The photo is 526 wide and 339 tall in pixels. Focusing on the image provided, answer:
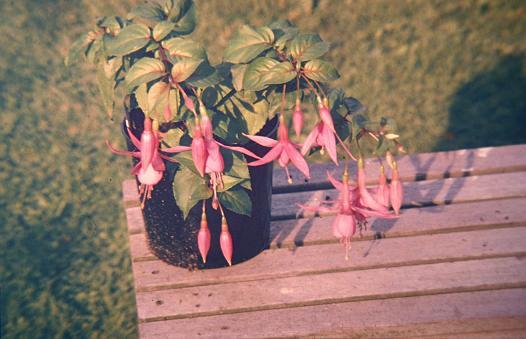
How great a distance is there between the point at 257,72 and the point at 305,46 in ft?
0.48

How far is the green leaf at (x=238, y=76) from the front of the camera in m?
1.58

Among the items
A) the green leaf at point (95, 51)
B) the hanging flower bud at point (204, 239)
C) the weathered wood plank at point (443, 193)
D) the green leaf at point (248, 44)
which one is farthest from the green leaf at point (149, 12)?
the weathered wood plank at point (443, 193)

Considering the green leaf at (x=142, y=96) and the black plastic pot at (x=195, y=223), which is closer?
the green leaf at (x=142, y=96)

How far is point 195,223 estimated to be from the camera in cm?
173

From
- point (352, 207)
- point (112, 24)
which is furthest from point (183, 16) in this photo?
point (352, 207)

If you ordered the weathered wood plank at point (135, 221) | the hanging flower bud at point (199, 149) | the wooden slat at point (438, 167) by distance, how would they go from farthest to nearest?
the wooden slat at point (438, 167) → the weathered wood plank at point (135, 221) → the hanging flower bud at point (199, 149)

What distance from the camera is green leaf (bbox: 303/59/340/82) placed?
150cm

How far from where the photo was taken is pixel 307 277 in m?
1.77

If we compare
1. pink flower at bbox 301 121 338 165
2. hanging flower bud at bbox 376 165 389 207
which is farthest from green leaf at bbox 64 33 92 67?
hanging flower bud at bbox 376 165 389 207

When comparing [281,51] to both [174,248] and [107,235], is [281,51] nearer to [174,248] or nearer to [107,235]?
[174,248]

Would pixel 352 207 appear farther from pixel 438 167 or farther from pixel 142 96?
pixel 438 167

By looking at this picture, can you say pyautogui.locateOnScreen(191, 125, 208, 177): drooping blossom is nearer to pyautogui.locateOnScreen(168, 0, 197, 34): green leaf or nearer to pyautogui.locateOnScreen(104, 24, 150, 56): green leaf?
pyautogui.locateOnScreen(104, 24, 150, 56): green leaf

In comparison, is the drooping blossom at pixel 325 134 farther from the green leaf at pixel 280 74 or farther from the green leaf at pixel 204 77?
the green leaf at pixel 204 77

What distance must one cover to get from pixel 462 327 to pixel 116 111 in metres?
2.50
